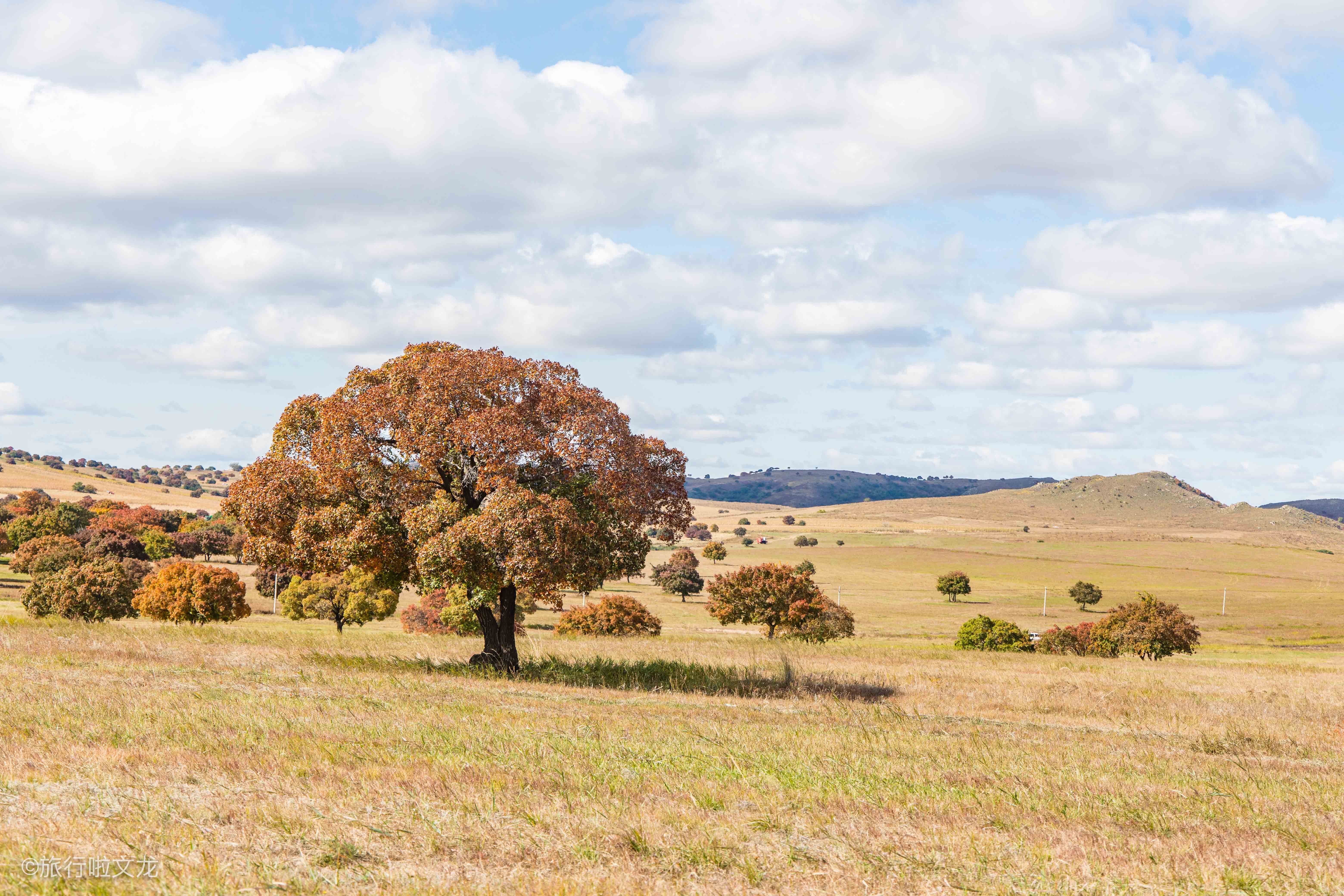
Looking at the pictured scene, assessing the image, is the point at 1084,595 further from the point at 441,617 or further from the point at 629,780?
the point at 629,780

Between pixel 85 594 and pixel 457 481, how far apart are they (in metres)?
55.5

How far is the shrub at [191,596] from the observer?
80625mm

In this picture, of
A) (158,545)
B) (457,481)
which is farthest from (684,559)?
(457,481)

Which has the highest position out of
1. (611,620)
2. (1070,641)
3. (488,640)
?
(488,640)

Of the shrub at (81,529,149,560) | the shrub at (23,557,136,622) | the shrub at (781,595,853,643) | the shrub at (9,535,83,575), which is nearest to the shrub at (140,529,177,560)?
the shrub at (81,529,149,560)

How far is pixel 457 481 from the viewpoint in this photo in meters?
26.8

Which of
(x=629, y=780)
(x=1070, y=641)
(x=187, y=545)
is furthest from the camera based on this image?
(x=187, y=545)

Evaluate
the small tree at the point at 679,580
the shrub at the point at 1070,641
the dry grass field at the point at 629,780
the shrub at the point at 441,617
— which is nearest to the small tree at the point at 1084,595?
the small tree at the point at 679,580

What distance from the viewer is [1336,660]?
2446 inches

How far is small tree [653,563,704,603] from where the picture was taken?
156 m

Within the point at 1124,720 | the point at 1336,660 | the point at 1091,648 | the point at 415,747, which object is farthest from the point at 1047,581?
the point at 415,747

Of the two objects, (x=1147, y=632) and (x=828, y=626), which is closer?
(x=1147, y=632)

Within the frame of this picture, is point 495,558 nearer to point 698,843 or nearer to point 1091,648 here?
point 698,843

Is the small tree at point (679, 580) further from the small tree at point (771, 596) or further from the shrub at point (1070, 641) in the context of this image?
the shrub at point (1070, 641)
